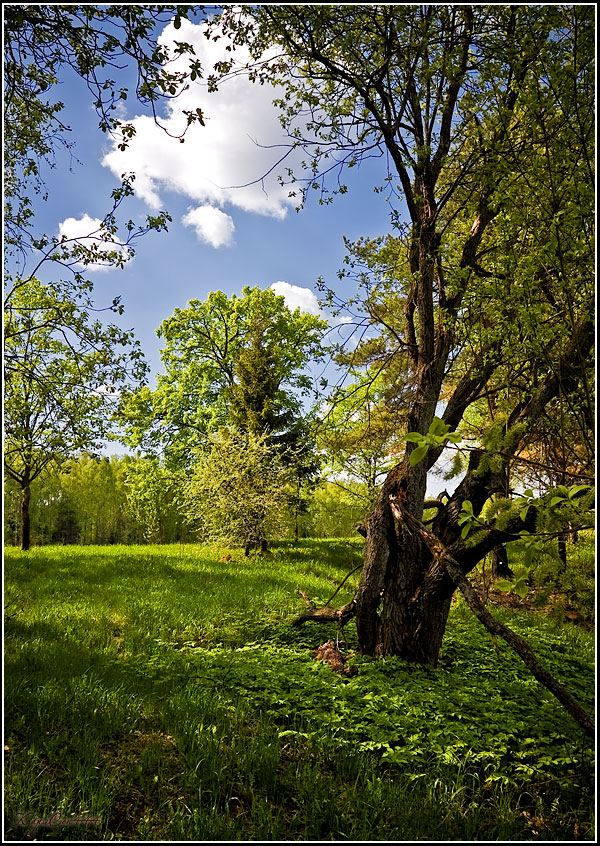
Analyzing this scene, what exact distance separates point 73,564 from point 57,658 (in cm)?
701

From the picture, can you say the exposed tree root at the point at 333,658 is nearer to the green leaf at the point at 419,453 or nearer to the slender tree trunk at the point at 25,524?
the green leaf at the point at 419,453

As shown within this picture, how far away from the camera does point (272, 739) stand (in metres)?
4.16

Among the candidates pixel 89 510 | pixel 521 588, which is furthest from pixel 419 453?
pixel 89 510

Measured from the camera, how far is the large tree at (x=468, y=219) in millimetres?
4012

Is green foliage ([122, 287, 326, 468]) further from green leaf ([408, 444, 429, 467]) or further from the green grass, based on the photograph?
green leaf ([408, 444, 429, 467])

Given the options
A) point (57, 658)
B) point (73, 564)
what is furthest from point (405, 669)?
point (73, 564)

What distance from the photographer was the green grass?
3.18 meters

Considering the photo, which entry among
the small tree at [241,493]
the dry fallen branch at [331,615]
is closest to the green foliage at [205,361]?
the small tree at [241,493]

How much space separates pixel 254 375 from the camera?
1852 centimetres

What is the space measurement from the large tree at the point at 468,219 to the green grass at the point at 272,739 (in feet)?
3.80

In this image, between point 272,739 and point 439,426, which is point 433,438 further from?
point 272,739

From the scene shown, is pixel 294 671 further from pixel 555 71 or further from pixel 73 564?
pixel 73 564

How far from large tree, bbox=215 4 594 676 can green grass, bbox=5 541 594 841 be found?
116 cm

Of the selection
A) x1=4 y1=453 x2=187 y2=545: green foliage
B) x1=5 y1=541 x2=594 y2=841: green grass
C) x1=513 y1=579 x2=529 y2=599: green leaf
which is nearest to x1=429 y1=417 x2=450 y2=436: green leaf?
x1=513 y1=579 x2=529 y2=599: green leaf
